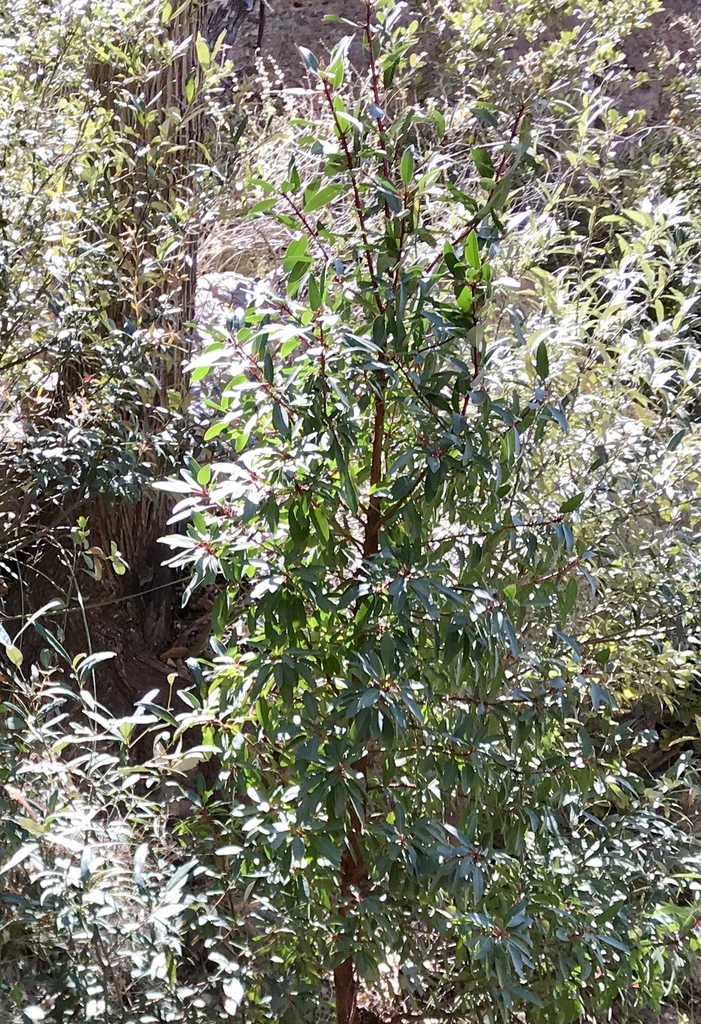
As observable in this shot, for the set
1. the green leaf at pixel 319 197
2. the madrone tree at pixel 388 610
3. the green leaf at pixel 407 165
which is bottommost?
the madrone tree at pixel 388 610

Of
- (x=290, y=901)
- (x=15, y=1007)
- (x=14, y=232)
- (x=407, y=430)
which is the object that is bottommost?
(x=15, y=1007)

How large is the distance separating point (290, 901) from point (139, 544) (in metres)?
1.29

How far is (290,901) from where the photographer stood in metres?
1.48

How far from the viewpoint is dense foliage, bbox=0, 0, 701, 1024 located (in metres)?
1.26

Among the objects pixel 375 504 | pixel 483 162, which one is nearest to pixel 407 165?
pixel 483 162

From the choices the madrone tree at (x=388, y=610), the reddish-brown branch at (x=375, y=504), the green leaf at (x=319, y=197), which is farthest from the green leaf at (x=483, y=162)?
the reddish-brown branch at (x=375, y=504)

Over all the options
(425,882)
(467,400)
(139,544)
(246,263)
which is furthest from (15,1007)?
(246,263)

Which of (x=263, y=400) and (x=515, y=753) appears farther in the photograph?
(x=515, y=753)

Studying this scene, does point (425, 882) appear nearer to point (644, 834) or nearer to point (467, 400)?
point (644, 834)

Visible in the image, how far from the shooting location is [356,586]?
4.40 ft

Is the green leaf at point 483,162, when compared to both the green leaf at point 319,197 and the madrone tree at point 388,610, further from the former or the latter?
the green leaf at point 319,197

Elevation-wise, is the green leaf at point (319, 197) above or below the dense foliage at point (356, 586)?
above

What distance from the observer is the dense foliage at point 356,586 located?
49.8 inches

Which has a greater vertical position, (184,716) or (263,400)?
(263,400)
